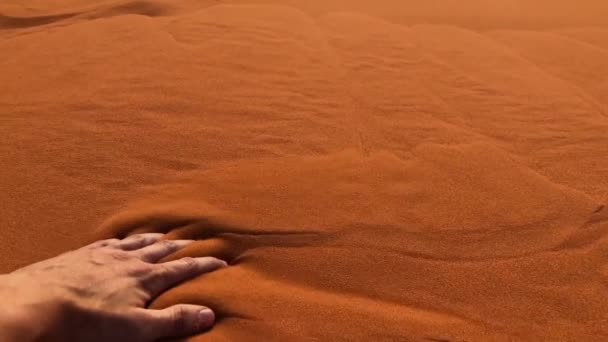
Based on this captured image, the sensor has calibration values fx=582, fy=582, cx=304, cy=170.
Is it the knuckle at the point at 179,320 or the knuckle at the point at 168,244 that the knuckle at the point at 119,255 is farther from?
the knuckle at the point at 179,320

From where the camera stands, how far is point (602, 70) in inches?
96.4

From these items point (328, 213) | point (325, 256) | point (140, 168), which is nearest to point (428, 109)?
point (328, 213)

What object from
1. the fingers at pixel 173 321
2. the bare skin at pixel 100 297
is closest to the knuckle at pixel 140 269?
the bare skin at pixel 100 297

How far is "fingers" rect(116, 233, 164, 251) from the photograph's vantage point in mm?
1479

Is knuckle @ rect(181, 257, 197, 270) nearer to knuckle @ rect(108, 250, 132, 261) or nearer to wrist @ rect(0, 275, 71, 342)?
knuckle @ rect(108, 250, 132, 261)

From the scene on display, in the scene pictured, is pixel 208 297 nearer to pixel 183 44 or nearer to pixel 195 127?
pixel 195 127

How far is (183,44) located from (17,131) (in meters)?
0.90

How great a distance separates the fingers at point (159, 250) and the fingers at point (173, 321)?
0.63 feet

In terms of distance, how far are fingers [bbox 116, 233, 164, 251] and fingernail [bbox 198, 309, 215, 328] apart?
12.0 inches

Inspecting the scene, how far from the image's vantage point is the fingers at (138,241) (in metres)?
1.48

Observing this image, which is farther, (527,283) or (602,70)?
(602,70)

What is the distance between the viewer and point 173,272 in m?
1.40

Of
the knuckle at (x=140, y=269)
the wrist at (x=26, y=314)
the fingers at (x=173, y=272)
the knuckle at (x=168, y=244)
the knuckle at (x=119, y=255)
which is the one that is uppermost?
the wrist at (x=26, y=314)

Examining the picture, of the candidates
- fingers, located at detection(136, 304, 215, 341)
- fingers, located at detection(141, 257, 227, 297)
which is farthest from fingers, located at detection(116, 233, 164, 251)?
fingers, located at detection(136, 304, 215, 341)
